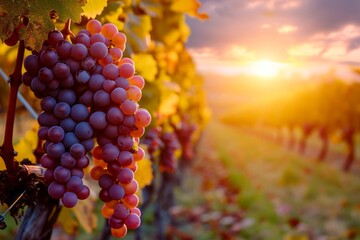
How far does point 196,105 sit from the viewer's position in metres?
8.73

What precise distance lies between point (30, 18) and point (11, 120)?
33cm

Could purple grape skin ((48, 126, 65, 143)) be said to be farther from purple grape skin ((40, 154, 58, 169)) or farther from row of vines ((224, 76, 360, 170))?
row of vines ((224, 76, 360, 170))

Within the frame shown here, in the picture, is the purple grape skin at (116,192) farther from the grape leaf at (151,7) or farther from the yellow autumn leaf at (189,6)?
the grape leaf at (151,7)

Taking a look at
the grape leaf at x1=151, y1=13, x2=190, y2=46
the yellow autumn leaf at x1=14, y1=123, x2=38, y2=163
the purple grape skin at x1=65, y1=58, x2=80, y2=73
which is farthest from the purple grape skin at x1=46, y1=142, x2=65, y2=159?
the grape leaf at x1=151, y1=13, x2=190, y2=46

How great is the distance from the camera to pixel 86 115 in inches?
50.3

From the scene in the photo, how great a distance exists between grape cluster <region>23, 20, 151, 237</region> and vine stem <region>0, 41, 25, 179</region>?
4 cm

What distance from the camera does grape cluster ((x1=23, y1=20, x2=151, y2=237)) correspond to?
4.09 ft

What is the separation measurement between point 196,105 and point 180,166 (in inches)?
79.0

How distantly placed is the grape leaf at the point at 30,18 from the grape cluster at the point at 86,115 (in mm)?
51

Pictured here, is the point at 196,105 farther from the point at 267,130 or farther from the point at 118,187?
the point at 267,130

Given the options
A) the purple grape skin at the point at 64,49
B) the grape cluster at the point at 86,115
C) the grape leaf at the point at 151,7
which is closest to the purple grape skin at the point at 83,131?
the grape cluster at the point at 86,115

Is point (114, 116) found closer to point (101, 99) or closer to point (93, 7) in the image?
point (101, 99)

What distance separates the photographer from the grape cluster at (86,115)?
1.25m

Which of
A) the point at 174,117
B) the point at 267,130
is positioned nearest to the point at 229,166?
the point at 174,117
